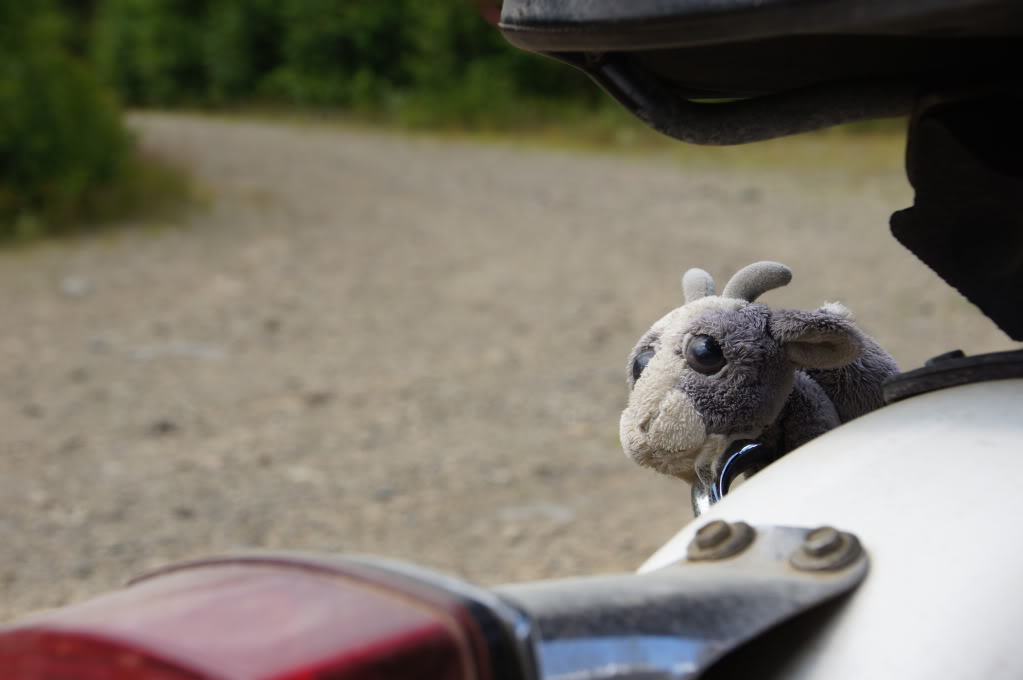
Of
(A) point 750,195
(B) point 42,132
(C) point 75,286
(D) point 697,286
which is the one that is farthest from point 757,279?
(B) point 42,132

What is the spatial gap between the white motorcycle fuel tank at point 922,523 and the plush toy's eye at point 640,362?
0.35 metres

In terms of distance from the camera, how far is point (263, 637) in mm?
549

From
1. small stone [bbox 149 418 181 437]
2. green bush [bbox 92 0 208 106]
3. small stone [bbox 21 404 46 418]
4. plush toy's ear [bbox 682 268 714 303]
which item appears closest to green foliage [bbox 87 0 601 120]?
green bush [bbox 92 0 208 106]

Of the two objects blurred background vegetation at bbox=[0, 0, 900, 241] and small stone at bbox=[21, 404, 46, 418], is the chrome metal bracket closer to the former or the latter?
small stone at bbox=[21, 404, 46, 418]

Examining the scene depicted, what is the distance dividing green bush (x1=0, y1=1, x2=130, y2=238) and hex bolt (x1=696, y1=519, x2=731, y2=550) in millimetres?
8492

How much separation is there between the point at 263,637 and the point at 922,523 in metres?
0.43

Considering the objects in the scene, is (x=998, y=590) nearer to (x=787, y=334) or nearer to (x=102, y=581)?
(x=787, y=334)

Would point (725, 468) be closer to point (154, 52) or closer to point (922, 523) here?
point (922, 523)

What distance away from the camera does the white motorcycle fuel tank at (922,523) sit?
73 cm

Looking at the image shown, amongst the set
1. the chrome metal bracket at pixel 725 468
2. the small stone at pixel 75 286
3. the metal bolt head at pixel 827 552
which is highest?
the metal bolt head at pixel 827 552

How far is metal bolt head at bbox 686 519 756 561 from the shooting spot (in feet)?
2.71

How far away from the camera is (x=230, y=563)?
2.10ft

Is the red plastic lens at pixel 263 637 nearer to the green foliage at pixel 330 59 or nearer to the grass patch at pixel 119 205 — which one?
the grass patch at pixel 119 205

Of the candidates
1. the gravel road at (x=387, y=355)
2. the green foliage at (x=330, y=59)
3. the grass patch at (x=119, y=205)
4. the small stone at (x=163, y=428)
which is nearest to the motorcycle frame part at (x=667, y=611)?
the gravel road at (x=387, y=355)
